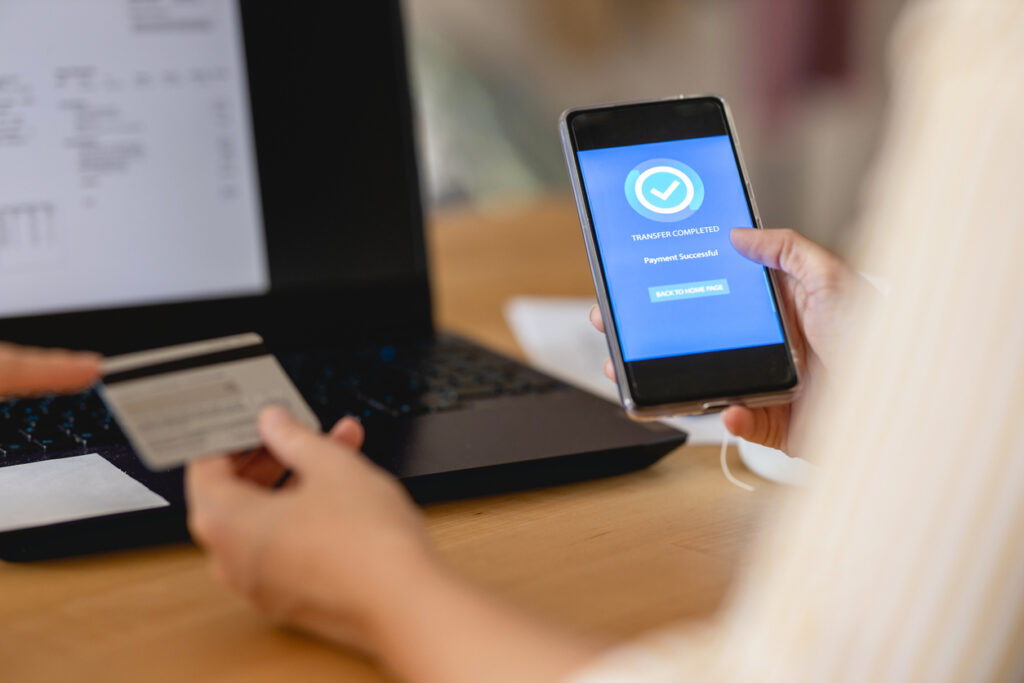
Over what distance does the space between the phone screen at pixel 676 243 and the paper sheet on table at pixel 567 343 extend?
13 centimetres

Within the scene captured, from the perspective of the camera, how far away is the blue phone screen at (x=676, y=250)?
46cm

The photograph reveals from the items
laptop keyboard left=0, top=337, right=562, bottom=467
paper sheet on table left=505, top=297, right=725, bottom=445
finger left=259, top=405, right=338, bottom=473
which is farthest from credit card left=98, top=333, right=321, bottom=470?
paper sheet on table left=505, top=297, right=725, bottom=445

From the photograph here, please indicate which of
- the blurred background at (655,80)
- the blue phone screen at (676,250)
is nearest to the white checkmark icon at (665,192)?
the blue phone screen at (676,250)

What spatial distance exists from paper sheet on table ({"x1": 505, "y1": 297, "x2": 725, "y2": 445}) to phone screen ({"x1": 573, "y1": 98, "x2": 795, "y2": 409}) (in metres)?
0.13

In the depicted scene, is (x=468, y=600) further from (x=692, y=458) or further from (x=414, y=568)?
(x=692, y=458)

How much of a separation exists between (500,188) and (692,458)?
2429mm

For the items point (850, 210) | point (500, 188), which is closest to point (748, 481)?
point (500, 188)

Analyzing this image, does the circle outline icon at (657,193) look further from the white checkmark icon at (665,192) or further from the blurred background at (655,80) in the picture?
the blurred background at (655,80)

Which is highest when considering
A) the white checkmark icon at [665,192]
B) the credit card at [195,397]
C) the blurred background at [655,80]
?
the blurred background at [655,80]

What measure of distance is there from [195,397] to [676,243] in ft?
0.81

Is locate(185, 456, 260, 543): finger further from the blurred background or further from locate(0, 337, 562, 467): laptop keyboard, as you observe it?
the blurred background

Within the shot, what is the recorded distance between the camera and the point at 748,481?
507 mm

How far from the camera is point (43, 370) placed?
0.35m

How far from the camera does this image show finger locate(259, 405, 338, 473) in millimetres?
340
